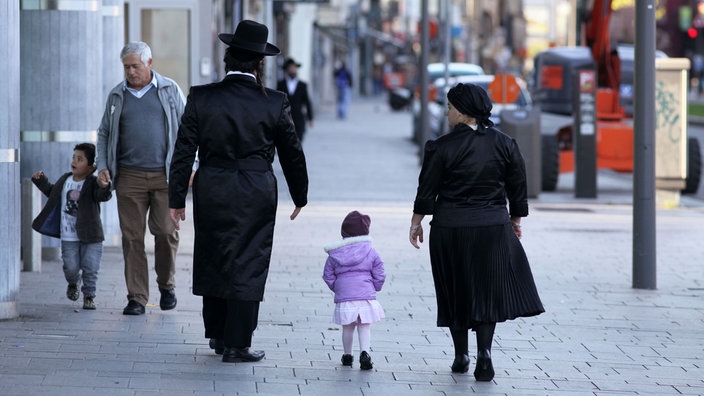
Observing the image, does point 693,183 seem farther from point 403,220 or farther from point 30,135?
point 30,135

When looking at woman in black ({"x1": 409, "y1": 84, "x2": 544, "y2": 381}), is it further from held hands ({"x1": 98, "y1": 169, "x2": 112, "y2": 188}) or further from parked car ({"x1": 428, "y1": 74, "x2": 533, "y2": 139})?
parked car ({"x1": 428, "y1": 74, "x2": 533, "y2": 139})

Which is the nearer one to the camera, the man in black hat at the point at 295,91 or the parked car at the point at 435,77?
the man in black hat at the point at 295,91

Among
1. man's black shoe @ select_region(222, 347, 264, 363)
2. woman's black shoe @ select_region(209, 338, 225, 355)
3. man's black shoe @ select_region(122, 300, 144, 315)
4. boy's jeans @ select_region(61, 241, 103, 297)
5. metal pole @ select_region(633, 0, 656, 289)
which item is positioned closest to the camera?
man's black shoe @ select_region(222, 347, 264, 363)

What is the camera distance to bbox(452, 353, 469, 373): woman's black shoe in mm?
7719

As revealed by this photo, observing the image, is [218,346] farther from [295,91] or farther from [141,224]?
[295,91]

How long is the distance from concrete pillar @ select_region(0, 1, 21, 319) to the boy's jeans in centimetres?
53

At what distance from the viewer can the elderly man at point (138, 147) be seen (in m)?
9.10

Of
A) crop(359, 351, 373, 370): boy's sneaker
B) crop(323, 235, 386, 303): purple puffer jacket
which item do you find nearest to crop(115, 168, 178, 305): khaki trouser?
crop(323, 235, 386, 303): purple puffer jacket

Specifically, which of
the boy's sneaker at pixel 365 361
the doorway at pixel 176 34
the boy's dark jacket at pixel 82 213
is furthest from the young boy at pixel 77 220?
the doorway at pixel 176 34

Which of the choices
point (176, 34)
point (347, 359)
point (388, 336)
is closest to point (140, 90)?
point (388, 336)

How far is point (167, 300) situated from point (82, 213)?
75 cm

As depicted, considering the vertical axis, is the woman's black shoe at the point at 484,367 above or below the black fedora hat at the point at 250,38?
below

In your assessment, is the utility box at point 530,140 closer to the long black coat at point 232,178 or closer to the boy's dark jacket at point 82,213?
the boy's dark jacket at point 82,213

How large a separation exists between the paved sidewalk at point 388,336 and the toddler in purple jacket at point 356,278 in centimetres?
24
